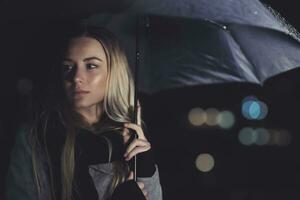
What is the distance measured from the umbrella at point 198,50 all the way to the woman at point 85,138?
0.29 m

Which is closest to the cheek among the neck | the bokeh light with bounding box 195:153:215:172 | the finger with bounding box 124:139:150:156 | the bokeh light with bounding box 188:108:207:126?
the neck

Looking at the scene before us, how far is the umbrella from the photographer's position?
156 inches

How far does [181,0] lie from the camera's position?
2934mm

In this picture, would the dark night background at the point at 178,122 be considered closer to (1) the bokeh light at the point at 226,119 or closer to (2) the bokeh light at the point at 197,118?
(1) the bokeh light at the point at 226,119

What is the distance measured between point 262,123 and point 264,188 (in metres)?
22.2

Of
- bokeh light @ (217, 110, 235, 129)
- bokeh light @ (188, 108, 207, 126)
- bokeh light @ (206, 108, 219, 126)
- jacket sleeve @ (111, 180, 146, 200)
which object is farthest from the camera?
bokeh light @ (217, 110, 235, 129)

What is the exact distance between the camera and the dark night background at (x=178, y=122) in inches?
151

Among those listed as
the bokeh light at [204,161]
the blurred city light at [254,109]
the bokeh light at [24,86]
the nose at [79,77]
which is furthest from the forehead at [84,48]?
the blurred city light at [254,109]

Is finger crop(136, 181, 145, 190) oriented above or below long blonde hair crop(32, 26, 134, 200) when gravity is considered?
below

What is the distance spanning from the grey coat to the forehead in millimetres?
599

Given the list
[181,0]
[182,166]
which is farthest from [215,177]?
[181,0]

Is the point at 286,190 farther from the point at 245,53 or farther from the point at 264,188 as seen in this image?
the point at 245,53

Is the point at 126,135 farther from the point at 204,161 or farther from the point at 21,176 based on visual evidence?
the point at 204,161

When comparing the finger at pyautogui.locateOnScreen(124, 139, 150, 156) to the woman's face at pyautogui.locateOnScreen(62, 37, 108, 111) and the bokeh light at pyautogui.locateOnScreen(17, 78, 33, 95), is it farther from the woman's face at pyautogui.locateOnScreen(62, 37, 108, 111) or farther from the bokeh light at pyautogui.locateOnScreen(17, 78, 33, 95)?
the bokeh light at pyautogui.locateOnScreen(17, 78, 33, 95)
